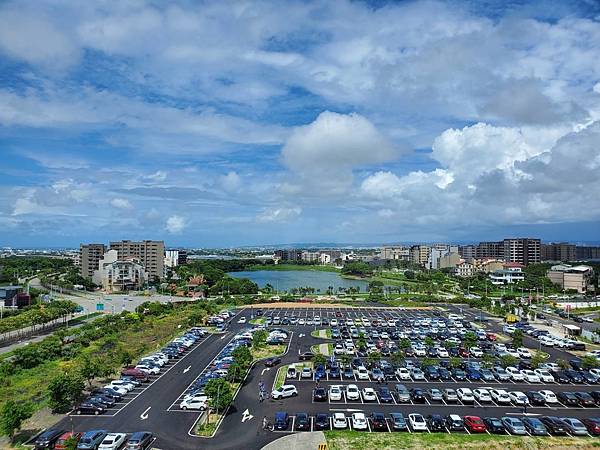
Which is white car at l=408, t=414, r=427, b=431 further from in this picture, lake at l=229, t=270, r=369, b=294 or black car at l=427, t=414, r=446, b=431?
lake at l=229, t=270, r=369, b=294

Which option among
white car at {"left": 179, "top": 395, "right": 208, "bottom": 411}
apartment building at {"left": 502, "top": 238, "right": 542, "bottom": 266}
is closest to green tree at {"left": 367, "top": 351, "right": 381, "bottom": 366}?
white car at {"left": 179, "top": 395, "right": 208, "bottom": 411}

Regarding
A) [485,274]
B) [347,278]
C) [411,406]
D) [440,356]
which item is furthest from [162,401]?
[347,278]

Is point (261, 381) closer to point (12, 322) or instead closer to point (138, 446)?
point (138, 446)

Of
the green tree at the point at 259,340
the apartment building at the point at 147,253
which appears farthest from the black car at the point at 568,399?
the apartment building at the point at 147,253

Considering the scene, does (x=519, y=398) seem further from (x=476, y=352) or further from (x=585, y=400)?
(x=476, y=352)

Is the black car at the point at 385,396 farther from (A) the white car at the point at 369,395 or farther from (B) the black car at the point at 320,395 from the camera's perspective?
(B) the black car at the point at 320,395
